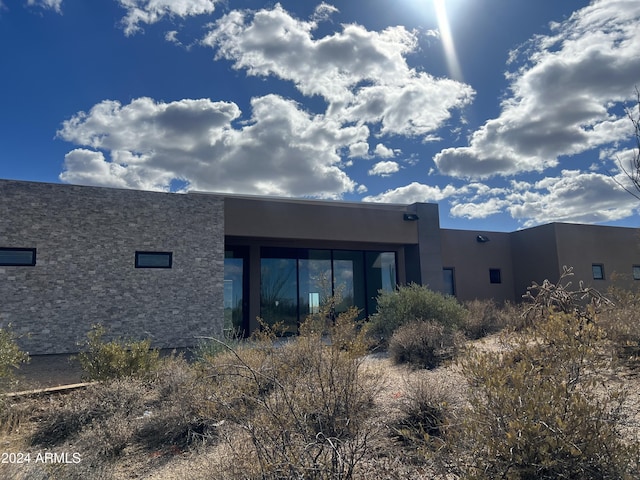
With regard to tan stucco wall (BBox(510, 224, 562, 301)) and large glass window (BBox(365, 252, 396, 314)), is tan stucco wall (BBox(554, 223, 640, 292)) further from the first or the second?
large glass window (BBox(365, 252, 396, 314))

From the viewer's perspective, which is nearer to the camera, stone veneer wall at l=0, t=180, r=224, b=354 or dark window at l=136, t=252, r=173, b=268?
stone veneer wall at l=0, t=180, r=224, b=354

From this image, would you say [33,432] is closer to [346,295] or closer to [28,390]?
[28,390]

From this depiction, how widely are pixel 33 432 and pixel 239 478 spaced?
4032mm

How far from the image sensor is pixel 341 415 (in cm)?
445

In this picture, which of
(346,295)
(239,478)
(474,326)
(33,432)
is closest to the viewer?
(239,478)

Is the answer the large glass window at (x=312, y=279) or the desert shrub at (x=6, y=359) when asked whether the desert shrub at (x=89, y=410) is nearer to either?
the desert shrub at (x=6, y=359)

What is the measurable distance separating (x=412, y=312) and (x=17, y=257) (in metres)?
10.4

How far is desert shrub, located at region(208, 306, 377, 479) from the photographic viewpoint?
321 centimetres

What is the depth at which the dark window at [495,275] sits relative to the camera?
20.3 metres

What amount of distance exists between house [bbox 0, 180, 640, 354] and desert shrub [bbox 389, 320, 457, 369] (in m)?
2.54

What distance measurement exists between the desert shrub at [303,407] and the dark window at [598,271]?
18498mm

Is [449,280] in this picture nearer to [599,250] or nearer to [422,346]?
[599,250]

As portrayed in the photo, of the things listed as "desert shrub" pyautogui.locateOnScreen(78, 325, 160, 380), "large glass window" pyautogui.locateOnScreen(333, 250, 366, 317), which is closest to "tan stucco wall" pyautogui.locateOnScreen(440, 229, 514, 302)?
"large glass window" pyautogui.locateOnScreen(333, 250, 366, 317)

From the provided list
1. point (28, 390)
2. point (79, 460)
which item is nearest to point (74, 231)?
point (28, 390)
